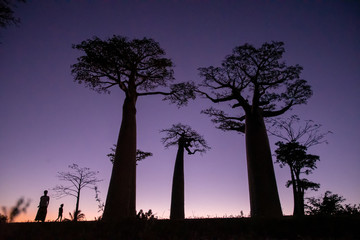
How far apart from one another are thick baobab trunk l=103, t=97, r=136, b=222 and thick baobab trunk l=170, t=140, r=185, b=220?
5960mm

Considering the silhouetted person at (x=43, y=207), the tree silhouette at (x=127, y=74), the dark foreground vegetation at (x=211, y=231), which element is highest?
the tree silhouette at (x=127, y=74)

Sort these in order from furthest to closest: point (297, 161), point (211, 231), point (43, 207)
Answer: point (297, 161), point (43, 207), point (211, 231)

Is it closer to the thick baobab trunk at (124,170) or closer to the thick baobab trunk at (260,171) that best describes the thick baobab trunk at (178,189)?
the thick baobab trunk at (124,170)

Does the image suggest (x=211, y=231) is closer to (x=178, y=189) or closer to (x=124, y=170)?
(x=124, y=170)

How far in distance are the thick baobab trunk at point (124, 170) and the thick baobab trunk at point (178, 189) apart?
5960 millimetres

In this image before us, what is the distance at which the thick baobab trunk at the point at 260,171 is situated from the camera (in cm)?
939

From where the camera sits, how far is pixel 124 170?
9555mm

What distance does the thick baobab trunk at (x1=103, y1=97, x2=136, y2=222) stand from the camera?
8.80m

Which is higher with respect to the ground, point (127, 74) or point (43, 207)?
point (127, 74)

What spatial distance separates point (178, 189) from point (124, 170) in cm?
922

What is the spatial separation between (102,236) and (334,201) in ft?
75.9

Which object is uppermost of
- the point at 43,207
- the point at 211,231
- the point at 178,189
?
the point at 178,189

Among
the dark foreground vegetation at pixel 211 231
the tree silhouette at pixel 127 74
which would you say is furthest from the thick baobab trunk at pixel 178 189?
the dark foreground vegetation at pixel 211 231

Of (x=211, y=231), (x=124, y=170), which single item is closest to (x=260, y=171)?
(x=124, y=170)
